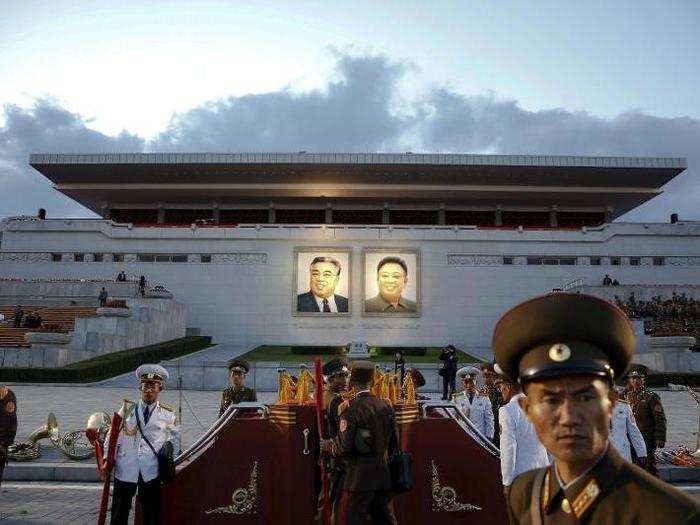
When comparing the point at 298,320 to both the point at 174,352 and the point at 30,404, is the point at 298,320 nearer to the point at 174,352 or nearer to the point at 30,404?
the point at 174,352

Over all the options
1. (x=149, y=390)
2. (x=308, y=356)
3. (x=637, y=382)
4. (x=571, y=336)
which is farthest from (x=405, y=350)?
(x=571, y=336)

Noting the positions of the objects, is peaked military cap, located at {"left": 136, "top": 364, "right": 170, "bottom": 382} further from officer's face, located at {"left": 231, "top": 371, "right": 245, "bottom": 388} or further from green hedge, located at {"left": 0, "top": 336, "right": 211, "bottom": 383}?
green hedge, located at {"left": 0, "top": 336, "right": 211, "bottom": 383}

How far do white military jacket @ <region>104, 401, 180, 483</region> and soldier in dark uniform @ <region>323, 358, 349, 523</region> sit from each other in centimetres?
131

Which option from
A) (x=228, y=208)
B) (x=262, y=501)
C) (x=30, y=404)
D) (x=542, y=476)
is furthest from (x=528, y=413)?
(x=228, y=208)

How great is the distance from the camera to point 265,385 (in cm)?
1669

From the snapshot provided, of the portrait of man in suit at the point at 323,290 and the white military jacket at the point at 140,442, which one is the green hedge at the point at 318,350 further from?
the white military jacket at the point at 140,442

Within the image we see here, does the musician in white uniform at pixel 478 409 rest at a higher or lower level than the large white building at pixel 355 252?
lower

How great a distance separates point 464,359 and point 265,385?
31.5ft

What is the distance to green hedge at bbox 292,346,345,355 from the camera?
2503 centimetres

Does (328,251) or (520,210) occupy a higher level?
(520,210)

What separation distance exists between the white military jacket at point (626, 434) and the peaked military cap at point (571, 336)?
11.8 ft

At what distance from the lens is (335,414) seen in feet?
14.0

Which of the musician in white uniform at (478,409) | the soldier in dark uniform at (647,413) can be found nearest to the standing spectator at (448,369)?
the musician in white uniform at (478,409)

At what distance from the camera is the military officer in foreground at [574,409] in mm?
1298
